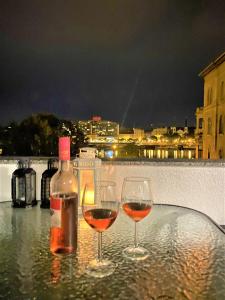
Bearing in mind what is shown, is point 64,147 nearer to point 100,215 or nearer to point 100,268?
point 100,215

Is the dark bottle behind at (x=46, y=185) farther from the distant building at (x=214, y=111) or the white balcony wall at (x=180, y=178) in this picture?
the distant building at (x=214, y=111)

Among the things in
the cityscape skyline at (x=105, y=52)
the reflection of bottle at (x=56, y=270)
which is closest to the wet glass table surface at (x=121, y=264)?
the reflection of bottle at (x=56, y=270)

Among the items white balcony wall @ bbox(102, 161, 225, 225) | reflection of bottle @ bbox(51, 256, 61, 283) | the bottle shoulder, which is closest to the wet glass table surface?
reflection of bottle @ bbox(51, 256, 61, 283)

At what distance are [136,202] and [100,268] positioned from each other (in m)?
0.24

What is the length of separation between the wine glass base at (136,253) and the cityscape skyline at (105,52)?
368cm

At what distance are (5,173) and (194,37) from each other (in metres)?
6.37

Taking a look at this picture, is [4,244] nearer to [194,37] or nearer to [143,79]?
[194,37]

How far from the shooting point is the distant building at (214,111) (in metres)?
14.7

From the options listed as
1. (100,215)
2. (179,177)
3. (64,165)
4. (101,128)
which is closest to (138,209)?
(100,215)

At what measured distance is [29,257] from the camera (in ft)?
2.68

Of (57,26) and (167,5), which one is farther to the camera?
(57,26)

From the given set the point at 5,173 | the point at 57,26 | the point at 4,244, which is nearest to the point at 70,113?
the point at 57,26

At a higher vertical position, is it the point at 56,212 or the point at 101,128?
the point at 101,128

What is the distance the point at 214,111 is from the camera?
15.8m
